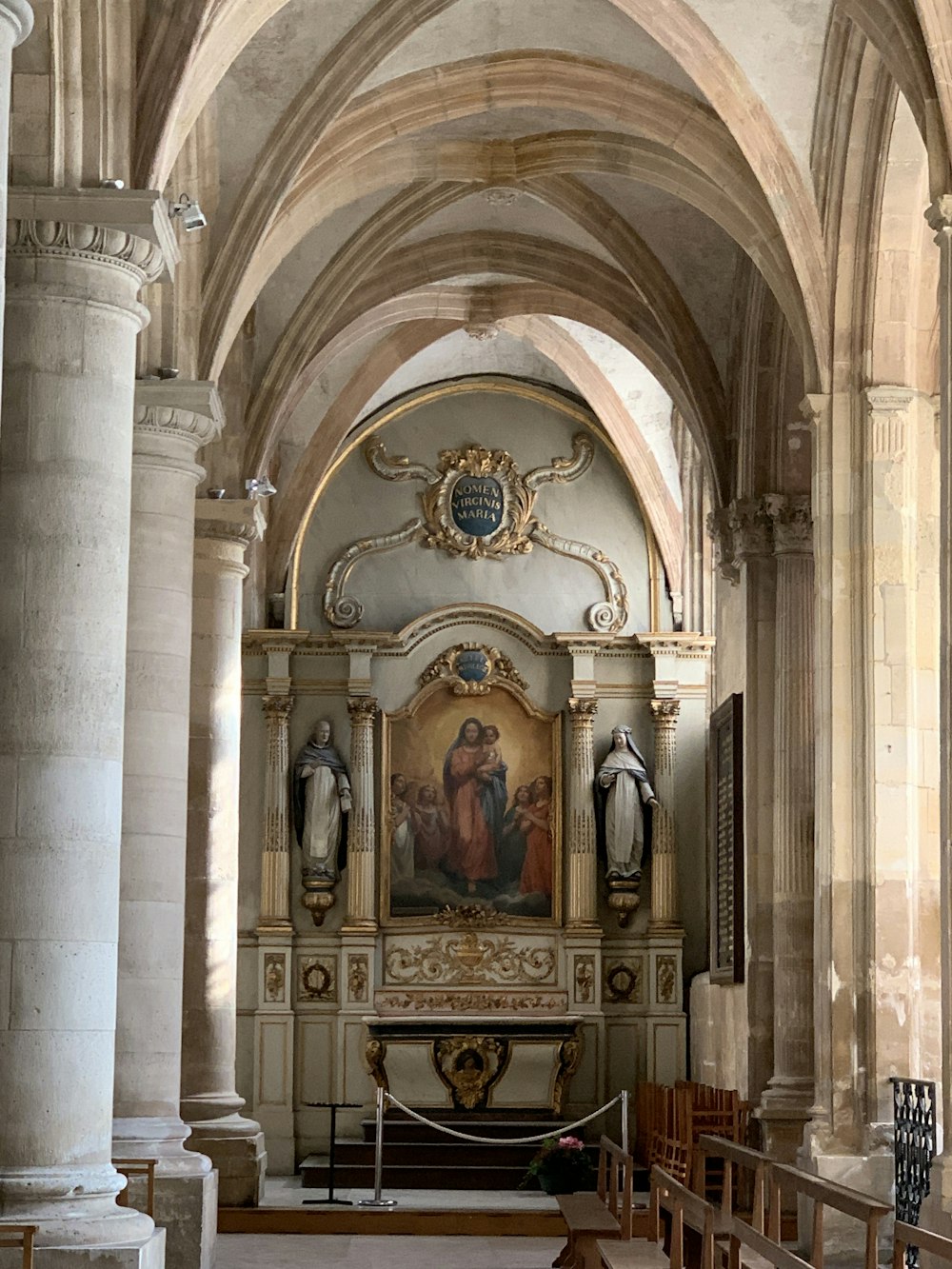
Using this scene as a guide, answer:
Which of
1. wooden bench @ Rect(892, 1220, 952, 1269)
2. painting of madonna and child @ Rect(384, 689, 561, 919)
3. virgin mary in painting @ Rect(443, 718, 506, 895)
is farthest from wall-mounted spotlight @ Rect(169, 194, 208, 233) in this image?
virgin mary in painting @ Rect(443, 718, 506, 895)

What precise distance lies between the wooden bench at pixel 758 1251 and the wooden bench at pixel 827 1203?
7.5 inches

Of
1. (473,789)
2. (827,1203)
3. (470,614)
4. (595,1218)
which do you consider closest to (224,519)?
Result: (470,614)

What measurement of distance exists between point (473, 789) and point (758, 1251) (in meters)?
13.6

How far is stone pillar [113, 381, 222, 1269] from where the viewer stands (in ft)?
34.9

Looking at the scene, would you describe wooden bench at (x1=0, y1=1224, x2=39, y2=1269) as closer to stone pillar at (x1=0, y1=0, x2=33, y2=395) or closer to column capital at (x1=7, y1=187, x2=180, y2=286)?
stone pillar at (x1=0, y1=0, x2=33, y2=395)

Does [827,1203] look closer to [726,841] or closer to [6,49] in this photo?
[6,49]

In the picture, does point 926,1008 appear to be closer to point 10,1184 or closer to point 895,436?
point 895,436

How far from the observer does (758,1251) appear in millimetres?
6738

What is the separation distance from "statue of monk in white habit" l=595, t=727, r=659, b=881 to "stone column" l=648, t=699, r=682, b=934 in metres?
0.14

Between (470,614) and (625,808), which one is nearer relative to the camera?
(625,808)

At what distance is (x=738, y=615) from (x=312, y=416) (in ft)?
19.4

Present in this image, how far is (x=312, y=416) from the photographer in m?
20.5

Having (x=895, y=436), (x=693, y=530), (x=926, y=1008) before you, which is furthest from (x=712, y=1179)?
(x=693, y=530)

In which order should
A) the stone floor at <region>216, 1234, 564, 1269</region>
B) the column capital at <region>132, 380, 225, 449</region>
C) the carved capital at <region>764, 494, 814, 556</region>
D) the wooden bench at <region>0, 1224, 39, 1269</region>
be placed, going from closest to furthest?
1. the wooden bench at <region>0, 1224, 39, 1269</region>
2. the column capital at <region>132, 380, 225, 449</region>
3. the stone floor at <region>216, 1234, 564, 1269</region>
4. the carved capital at <region>764, 494, 814, 556</region>
